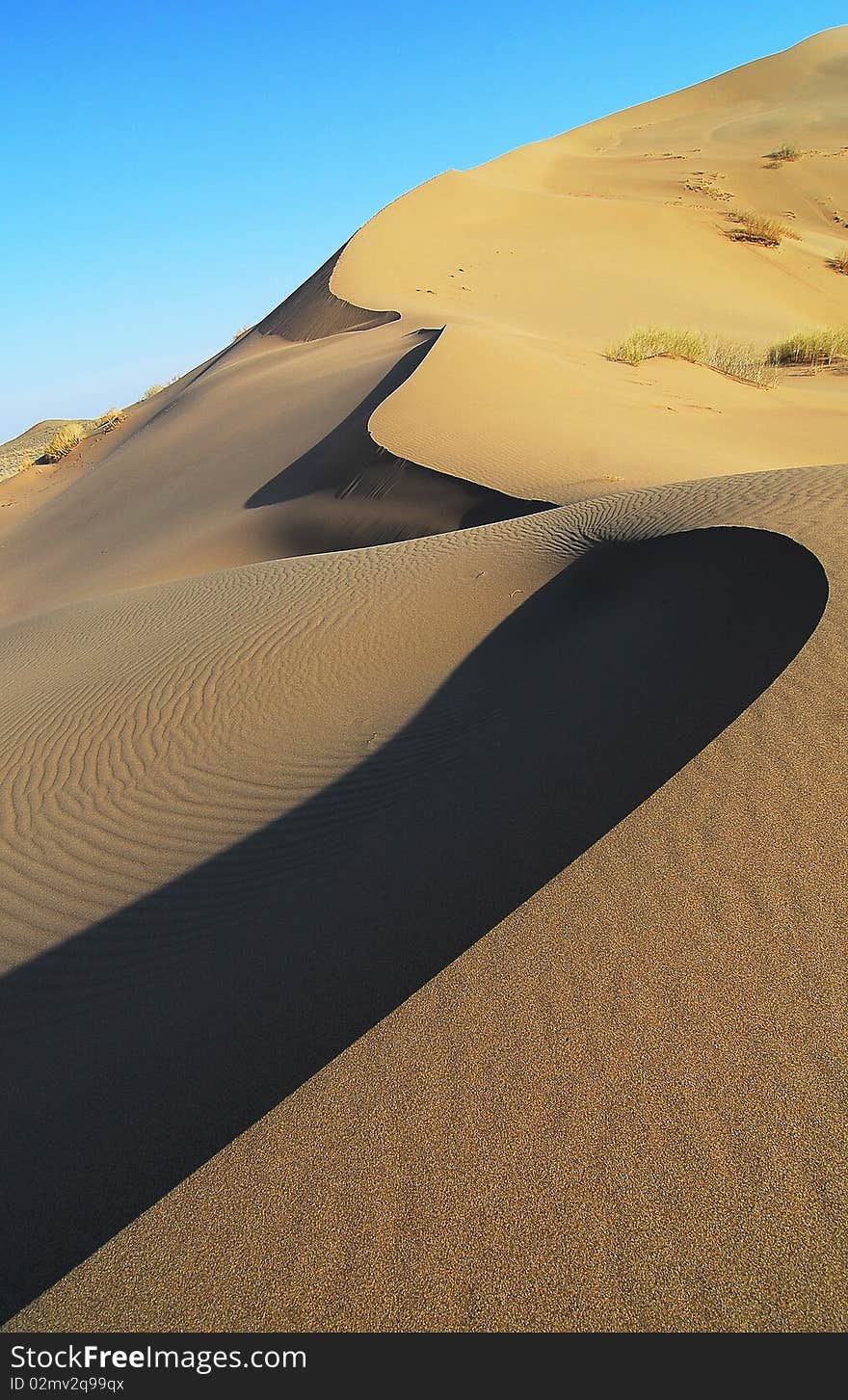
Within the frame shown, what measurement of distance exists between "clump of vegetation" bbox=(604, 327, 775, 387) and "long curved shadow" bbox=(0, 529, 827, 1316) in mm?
11668

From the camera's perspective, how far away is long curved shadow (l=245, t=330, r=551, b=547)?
9.22 meters

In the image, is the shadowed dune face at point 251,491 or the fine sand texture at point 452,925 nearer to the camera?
the fine sand texture at point 452,925

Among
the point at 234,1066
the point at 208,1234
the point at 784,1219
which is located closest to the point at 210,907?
the point at 234,1066

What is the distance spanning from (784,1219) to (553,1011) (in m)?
0.62

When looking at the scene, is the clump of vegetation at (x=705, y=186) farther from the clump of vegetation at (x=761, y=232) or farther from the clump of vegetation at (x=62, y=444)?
the clump of vegetation at (x=62, y=444)

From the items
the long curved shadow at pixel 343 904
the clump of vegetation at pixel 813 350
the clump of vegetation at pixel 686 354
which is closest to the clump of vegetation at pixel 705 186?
the clump of vegetation at pixel 813 350

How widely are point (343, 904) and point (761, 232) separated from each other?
29.1 m

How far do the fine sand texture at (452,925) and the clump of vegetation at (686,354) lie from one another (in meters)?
6.63

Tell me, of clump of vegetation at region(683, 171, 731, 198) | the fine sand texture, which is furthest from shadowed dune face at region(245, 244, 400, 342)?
clump of vegetation at region(683, 171, 731, 198)

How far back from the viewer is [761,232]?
2695 cm

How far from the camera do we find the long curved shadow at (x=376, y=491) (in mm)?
9219

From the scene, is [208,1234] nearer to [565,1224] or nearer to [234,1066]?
[565,1224]

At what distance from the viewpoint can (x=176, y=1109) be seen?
2502 mm

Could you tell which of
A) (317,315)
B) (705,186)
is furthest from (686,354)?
(705,186)
